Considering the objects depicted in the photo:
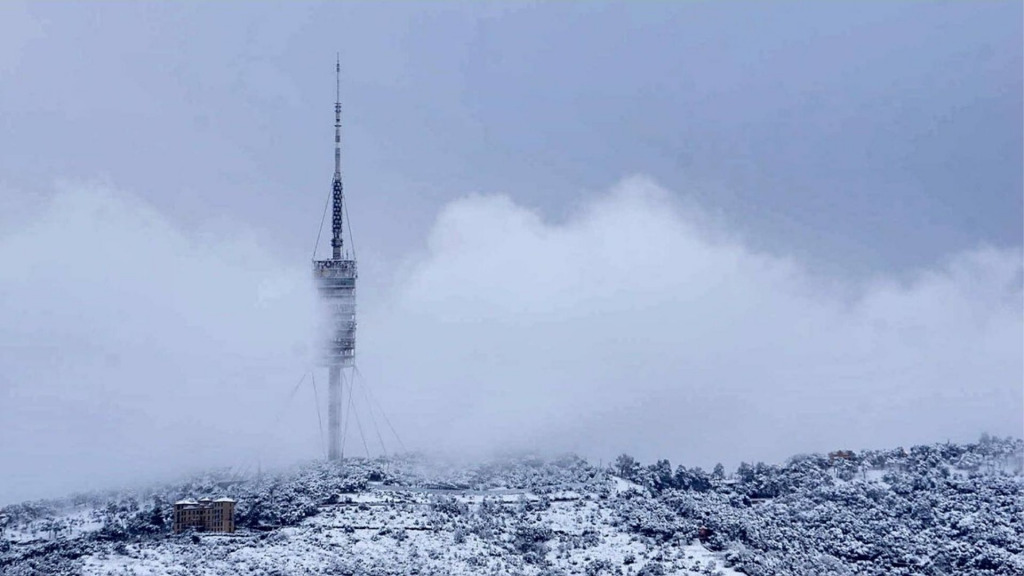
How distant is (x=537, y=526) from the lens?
279 feet

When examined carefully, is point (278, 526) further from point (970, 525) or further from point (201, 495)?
point (970, 525)

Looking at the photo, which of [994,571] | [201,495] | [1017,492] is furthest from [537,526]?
[1017,492]

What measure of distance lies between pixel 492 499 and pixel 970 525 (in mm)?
27580

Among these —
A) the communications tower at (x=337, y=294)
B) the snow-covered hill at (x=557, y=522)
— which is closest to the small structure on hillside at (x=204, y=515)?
the snow-covered hill at (x=557, y=522)

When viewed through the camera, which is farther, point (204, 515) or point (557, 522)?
point (557, 522)

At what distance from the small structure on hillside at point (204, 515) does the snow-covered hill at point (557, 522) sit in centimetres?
128

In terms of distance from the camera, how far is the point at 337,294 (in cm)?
11288

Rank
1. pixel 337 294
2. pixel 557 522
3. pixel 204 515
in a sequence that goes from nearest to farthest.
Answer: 1. pixel 204 515
2. pixel 557 522
3. pixel 337 294

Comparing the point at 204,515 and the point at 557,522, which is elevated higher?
the point at 204,515

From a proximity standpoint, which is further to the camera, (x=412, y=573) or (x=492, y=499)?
(x=492, y=499)

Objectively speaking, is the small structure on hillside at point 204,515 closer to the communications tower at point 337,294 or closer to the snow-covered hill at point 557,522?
the snow-covered hill at point 557,522

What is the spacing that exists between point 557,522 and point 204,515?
1934cm

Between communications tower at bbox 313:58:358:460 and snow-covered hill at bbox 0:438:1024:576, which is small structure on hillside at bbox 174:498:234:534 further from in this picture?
communications tower at bbox 313:58:358:460

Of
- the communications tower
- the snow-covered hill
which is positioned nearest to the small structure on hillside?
the snow-covered hill
